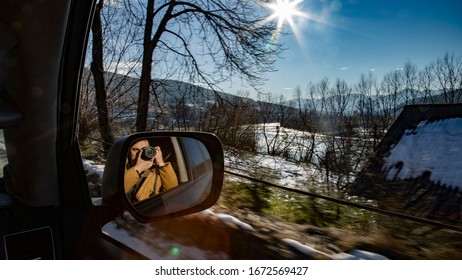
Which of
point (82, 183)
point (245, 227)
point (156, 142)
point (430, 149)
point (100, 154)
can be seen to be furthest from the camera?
point (430, 149)

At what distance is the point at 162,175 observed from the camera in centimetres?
144

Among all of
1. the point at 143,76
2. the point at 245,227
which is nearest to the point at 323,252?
the point at 245,227

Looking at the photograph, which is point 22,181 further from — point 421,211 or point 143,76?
point 143,76

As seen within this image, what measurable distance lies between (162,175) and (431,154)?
1477 centimetres

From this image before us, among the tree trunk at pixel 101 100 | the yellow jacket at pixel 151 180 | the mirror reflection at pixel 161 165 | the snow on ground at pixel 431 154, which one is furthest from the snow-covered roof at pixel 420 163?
the tree trunk at pixel 101 100

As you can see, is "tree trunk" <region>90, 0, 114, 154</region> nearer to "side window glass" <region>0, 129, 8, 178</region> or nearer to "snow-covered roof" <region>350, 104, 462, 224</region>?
"side window glass" <region>0, 129, 8, 178</region>

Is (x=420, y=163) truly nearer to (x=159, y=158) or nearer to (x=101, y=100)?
(x=101, y=100)

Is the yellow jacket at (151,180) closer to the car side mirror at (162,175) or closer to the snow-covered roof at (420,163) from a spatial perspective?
the car side mirror at (162,175)

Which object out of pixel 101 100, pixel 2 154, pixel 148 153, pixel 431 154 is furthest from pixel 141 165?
pixel 431 154

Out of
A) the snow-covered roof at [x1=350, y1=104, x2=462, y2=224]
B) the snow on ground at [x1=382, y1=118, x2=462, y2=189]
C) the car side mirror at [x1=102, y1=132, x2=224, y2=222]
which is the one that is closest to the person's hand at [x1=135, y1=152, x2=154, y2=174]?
the car side mirror at [x1=102, y1=132, x2=224, y2=222]

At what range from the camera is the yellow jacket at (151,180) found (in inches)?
45.0

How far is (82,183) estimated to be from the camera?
1141 mm

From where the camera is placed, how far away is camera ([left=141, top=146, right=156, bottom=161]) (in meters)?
1.24

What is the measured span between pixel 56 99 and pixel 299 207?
6.61 m
